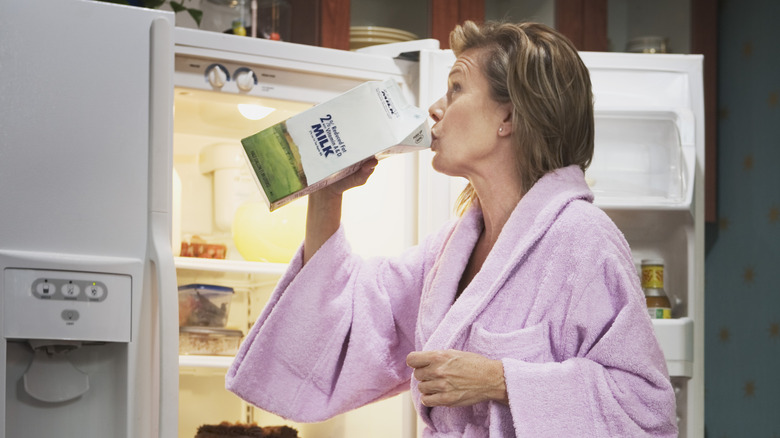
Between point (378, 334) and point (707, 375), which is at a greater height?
point (378, 334)

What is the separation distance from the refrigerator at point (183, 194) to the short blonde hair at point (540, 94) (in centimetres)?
49

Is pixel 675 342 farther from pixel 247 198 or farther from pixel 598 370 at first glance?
pixel 247 198

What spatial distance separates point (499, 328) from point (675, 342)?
803 millimetres

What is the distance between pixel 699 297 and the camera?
89.1 inches

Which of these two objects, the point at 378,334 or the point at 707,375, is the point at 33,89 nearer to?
the point at 378,334

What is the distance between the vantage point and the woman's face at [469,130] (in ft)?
5.49

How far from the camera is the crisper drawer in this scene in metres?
2.19

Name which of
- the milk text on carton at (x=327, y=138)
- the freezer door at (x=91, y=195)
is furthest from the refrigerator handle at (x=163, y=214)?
the milk text on carton at (x=327, y=138)

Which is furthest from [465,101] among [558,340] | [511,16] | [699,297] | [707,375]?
[707,375]

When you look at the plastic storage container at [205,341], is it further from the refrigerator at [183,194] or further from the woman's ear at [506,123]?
the woman's ear at [506,123]

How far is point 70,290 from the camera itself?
1562 millimetres

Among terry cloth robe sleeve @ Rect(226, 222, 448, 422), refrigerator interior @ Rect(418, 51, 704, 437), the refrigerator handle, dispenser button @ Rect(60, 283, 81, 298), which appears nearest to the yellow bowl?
refrigerator interior @ Rect(418, 51, 704, 437)

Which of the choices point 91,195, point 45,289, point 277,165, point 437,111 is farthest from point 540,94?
point 45,289

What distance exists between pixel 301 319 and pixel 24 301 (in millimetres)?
486
